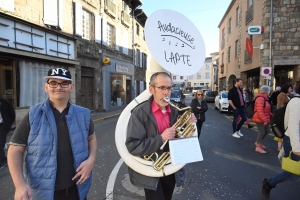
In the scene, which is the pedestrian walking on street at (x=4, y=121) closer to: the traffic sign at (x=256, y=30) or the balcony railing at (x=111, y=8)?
the balcony railing at (x=111, y=8)

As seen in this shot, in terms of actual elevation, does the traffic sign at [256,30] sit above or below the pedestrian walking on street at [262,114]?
above

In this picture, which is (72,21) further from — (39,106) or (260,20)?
(260,20)

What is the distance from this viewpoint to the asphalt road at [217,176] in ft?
9.82

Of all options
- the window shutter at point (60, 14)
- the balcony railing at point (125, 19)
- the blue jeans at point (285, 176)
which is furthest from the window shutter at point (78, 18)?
the blue jeans at point (285, 176)

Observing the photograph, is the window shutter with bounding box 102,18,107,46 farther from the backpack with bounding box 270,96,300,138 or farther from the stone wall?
the backpack with bounding box 270,96,300,138

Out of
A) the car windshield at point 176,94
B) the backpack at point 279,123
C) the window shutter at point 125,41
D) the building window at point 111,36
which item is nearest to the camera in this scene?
the backpack at point 279,123

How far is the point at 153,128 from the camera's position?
184 centimetres

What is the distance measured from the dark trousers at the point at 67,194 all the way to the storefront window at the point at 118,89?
1344 cm

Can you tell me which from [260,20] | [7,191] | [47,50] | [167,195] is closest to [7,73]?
[47,50]

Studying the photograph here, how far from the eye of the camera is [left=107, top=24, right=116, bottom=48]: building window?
14703 millimetres

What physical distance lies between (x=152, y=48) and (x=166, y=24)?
353mm

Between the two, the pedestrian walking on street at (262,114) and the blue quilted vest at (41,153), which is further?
the pedestrian walking on street at (262,114)

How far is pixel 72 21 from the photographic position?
10.7 metres

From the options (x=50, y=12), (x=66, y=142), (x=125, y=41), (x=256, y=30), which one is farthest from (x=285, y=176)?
(x=125, y=41)
